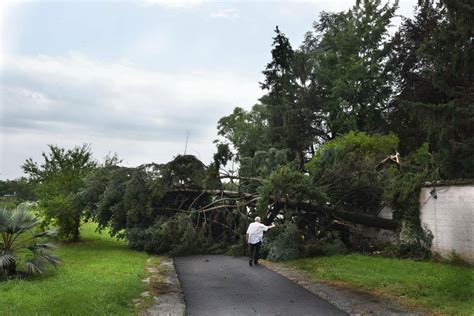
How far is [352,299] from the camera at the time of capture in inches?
342

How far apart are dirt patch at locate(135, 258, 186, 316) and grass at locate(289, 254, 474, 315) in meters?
3.63

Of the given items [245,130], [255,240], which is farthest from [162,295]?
[245,130]

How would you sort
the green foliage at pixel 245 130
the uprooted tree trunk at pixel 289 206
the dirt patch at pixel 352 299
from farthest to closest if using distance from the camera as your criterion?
the green foliage at pixel 245 130
the uprooted tree trunk at pixel 289 206
the dirt patch at pixel 352 299

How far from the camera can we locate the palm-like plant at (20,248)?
10.7 meters

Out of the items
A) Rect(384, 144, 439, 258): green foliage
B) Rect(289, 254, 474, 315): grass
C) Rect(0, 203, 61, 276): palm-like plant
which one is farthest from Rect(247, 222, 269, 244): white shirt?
Rect(0, 203, 61, 276): palm-like plant

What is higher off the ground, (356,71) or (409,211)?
(356,71)

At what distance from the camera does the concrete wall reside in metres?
11.9

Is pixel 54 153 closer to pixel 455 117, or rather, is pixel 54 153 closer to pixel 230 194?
pixel 230 194

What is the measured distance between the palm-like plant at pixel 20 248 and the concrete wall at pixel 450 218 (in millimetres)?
10304

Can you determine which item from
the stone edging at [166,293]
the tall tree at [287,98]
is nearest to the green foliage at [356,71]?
the tall tree at [287,98]

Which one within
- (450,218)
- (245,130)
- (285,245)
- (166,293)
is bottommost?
(166,293)

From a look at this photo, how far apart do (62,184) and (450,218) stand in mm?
14999

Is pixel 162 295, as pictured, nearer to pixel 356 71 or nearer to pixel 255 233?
pixel 255 233

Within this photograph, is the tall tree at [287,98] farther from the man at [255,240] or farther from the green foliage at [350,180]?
the man at [255,240]
